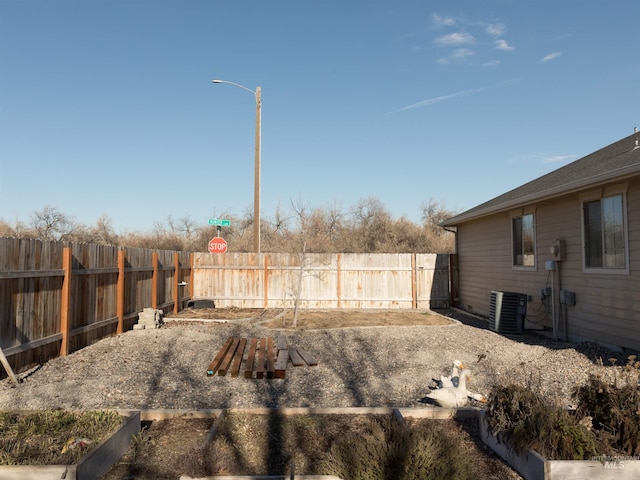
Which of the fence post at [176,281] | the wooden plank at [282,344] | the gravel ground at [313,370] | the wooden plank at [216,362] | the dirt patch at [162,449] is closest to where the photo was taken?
the dirt patch at [162,449]

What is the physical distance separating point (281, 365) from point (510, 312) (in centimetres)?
585

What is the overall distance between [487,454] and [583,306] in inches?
238

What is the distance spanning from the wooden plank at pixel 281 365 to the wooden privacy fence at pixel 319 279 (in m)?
7.17

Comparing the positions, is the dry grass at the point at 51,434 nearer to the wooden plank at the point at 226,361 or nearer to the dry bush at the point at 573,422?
the wooden plank at the point at 226,361

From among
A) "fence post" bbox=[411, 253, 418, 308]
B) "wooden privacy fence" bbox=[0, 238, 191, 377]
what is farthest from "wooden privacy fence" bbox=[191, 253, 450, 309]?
"wooden privacy fence" bbox=[0, 238, 191, 377]

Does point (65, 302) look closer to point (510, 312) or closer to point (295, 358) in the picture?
point (295, 358)

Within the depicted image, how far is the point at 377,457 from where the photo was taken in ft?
9.28

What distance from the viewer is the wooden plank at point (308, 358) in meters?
6.53

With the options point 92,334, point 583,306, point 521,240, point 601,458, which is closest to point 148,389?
point 92,334

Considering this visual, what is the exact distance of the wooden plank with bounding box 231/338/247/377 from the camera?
19.7 feet

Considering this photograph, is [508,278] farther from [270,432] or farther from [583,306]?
[270,432]

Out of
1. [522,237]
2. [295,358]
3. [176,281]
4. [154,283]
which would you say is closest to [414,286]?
[522,237]

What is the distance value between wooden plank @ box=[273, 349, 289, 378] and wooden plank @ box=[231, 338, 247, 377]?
54 centimetres

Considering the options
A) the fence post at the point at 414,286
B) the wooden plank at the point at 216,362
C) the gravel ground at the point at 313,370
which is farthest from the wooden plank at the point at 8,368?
the fence post at the point at 414,286
